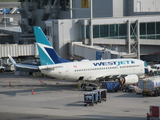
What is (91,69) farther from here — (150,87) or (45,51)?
(150,87)

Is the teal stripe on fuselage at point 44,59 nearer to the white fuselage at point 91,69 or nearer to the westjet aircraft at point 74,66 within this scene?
the westjet aircraft at point 74,66

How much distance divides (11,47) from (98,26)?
1925 cm

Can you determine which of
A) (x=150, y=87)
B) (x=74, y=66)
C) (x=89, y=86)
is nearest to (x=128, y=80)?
(x=89, y=86)

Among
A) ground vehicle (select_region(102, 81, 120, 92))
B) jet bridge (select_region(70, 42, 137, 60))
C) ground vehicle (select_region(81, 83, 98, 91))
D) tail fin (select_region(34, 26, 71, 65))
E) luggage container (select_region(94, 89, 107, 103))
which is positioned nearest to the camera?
luggage container (select_region(94, 89, 107, 103))

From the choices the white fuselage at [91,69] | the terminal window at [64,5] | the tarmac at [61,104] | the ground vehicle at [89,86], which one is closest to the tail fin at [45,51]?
the white fuselage at [91,69]

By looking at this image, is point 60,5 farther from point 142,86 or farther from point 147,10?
point 142,86

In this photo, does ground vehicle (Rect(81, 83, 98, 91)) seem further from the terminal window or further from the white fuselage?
the terminal window

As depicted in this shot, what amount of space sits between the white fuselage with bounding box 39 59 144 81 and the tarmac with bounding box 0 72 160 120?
105 inches

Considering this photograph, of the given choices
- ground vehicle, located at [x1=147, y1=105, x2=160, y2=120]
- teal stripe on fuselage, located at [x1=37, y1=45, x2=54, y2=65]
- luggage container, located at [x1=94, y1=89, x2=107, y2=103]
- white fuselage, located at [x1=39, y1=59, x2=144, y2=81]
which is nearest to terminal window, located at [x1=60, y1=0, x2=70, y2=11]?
white fuselage, located at [x1=39, y1=59, x2=144, y2=81]

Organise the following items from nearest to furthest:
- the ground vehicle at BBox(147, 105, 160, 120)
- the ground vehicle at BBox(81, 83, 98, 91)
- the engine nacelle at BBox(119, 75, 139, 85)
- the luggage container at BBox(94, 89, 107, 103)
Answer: the ground vehicle at BBox(147, 105, 160, 120) < the luggage container at BBox(94, 89, 107, 103) < the ground vehicle at BBox(81, 83, 98, 91) < the engine nacelle at BBox(119, 75, 139, 85)

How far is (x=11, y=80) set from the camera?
7800 cm

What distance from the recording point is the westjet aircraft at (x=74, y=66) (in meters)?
61.2

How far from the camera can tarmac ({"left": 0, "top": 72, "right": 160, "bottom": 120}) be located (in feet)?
143

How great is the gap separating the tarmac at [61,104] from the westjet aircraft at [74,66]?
285cm
